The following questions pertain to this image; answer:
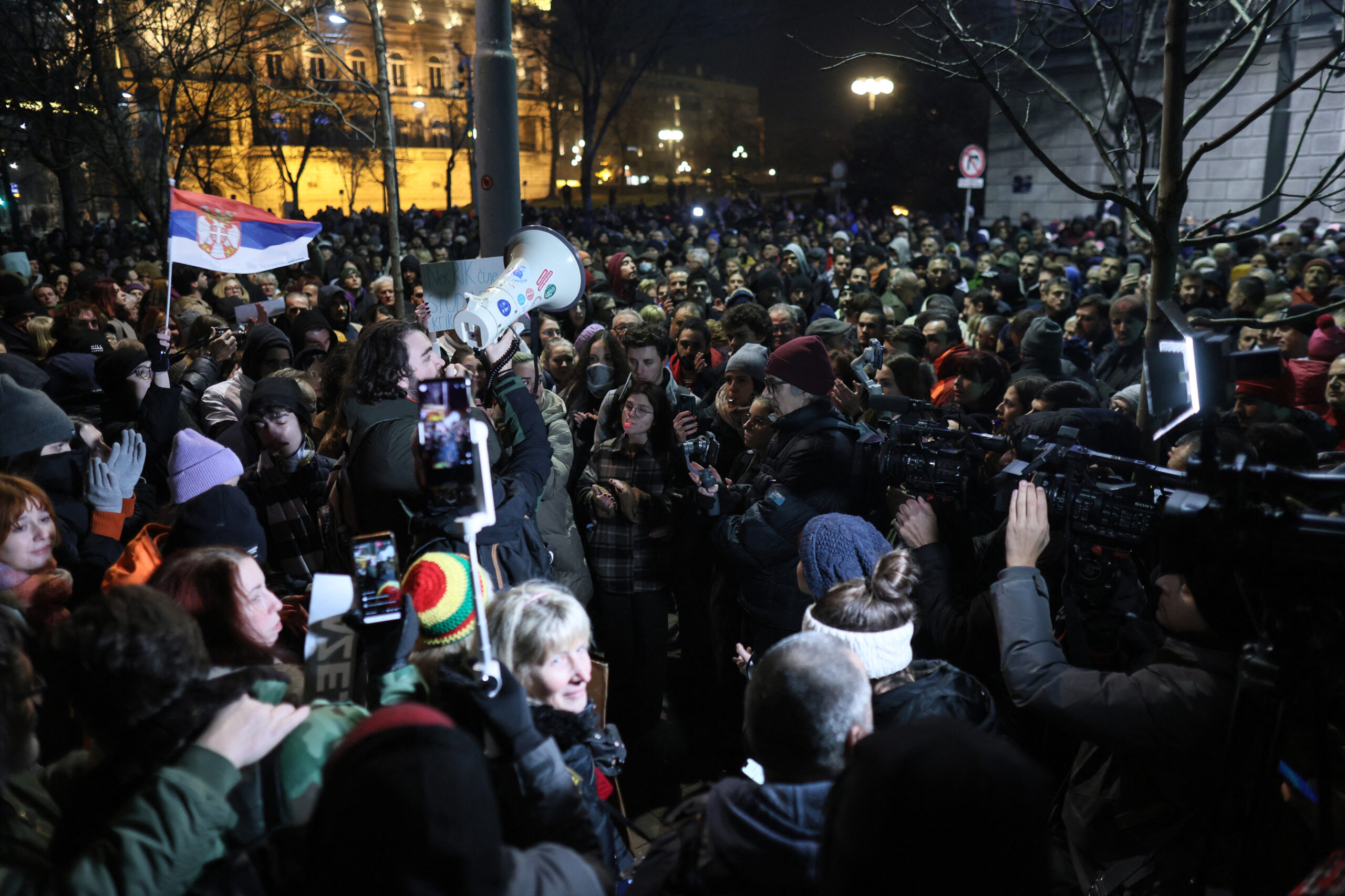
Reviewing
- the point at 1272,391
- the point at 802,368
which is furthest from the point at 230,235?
the point at 1272,391

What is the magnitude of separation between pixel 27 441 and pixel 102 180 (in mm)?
38630

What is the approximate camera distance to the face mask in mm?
5449

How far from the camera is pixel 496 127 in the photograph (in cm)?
478

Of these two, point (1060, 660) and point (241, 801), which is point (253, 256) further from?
point (1060, 660)

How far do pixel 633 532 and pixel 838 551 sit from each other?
1569mm

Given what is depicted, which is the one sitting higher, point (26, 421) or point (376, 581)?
point (26, 421)

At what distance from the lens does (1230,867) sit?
7.00 ft

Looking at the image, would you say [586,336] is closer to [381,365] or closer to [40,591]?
[381,365]

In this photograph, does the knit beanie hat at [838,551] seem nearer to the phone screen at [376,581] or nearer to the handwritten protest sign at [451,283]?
the phone screen at [376,581]

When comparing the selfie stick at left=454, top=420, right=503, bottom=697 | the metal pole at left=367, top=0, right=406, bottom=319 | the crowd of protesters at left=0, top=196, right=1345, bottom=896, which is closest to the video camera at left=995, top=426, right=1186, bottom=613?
the crowd of protesters at left=0, top=196, right=1345, bottom=896

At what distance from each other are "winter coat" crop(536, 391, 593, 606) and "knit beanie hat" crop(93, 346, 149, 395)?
8.68ft

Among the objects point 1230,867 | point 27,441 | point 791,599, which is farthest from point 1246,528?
point 27,441

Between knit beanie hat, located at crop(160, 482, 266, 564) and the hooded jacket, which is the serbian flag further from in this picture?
knit beanie hat, located at crop(160, 482, 266, 564)

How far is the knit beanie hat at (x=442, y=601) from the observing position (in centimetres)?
229
